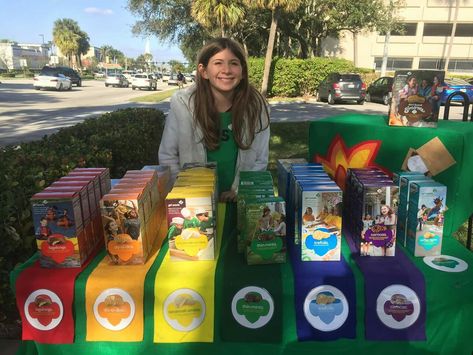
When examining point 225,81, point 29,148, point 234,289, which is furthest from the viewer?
point 29,148

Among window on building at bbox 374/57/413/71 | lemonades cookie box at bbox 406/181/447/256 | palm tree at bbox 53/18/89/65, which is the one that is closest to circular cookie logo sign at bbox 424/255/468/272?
lemonades cookie box at bbox 406/181/447/256

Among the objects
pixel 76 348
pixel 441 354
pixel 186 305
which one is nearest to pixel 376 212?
pixel 441 354

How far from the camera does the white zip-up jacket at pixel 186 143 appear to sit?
2.58 m

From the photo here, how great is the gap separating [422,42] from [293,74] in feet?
87.8

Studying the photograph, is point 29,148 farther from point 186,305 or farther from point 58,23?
point 58,23

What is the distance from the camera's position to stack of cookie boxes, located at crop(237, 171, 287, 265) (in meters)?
1.63

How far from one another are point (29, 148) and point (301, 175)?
118 inches

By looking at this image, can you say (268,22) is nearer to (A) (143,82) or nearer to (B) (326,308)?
(A) (143,82)

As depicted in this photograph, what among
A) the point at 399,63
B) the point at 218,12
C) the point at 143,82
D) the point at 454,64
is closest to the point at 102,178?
the point at 218,12

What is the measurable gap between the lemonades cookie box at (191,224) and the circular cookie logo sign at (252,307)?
0.21 metres

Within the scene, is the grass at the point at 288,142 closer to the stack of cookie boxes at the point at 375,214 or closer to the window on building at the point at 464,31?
the stack of cookie boxes at the point at 375,214

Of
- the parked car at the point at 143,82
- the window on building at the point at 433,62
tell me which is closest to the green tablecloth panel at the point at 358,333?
the parked car at the point at 143,82

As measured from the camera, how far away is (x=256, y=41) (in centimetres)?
3000

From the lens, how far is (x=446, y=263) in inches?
70.9
